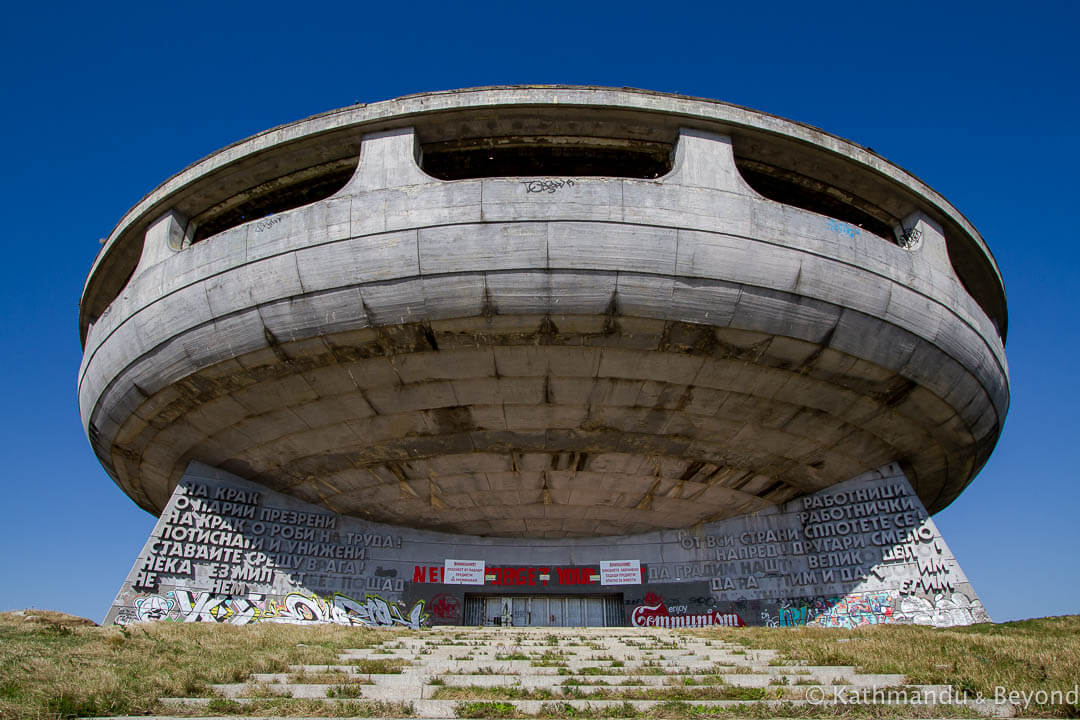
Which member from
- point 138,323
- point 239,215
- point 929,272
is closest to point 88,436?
point 138,323

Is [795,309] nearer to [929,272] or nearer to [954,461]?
[929,272]

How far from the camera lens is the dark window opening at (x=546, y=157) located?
16000 millimetres

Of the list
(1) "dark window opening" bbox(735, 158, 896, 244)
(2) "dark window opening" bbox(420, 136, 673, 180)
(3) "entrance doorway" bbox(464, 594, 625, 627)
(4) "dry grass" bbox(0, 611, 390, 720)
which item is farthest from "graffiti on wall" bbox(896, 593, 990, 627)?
(4) "dry grass" bbox(0, 611, 390, 720)

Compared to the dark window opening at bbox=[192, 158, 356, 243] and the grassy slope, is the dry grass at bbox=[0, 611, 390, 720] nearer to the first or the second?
the grassy slope

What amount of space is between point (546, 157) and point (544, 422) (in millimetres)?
6742

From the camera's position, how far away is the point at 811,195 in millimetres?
17516

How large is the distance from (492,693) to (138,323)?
13.2m

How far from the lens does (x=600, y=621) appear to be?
2305 centimetres

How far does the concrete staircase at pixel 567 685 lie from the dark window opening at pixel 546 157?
11.2 meters

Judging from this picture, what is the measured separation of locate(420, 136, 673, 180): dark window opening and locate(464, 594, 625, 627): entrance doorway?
46.9 ft

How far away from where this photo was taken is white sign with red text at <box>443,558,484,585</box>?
23031mm

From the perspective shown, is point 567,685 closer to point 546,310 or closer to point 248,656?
point 248,656

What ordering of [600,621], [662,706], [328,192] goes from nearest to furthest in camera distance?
1. [662,706]
2. [328,192]
3. [600,621]

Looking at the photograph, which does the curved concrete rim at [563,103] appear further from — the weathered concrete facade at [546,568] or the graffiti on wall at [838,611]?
the graffiti on wall at [838,611]
